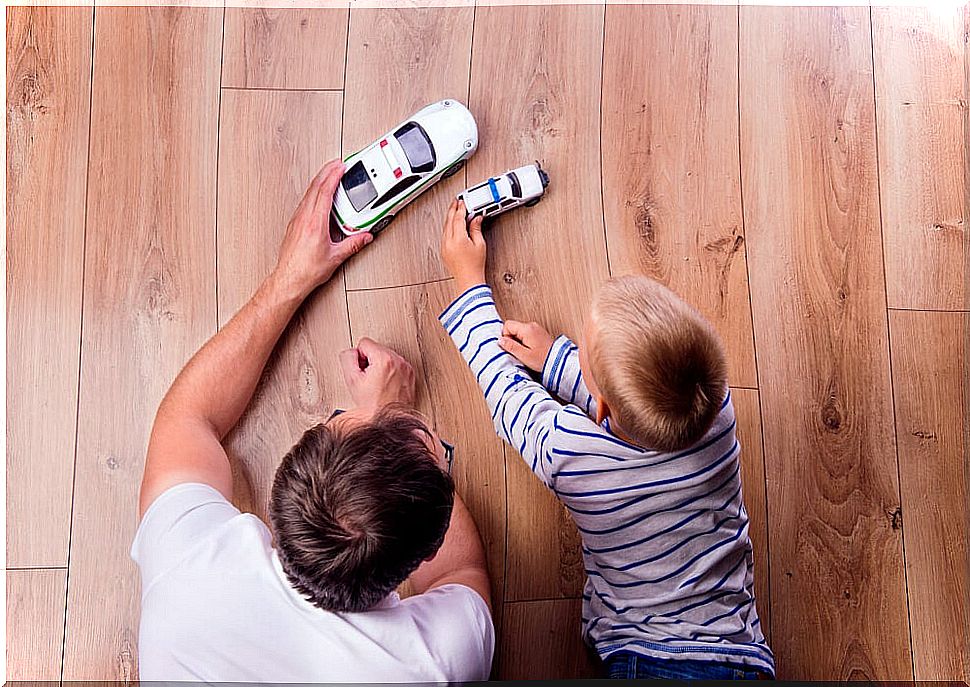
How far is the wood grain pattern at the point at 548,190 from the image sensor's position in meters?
0.77

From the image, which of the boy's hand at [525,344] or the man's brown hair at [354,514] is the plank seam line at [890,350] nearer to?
the boy's hand at [525,344]

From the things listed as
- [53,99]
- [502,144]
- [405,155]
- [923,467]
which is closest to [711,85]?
[502,144]

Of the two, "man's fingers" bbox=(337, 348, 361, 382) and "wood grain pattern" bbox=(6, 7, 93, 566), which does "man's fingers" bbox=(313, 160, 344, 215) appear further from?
"wood grain pattern" bbox=(6, 7, 93, 566)

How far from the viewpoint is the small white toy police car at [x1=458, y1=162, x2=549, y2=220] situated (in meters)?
0.77

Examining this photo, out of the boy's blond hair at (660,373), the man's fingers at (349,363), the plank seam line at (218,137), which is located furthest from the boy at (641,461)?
the plank seam line at (218,137)

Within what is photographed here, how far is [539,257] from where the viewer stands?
2.58 feet

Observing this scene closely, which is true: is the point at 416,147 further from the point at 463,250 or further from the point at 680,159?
the point at 680,159

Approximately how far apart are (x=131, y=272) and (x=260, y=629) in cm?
40

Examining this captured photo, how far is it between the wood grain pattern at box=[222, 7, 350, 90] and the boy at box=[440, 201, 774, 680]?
0.95ft

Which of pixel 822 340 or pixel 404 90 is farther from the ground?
pixel 404 90

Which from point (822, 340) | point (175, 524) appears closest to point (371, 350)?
point (175, 524)

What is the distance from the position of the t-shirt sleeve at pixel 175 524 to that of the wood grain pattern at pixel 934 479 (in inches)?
26.6

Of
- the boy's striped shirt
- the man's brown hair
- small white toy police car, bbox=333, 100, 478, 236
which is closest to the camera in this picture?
the man's brown hair

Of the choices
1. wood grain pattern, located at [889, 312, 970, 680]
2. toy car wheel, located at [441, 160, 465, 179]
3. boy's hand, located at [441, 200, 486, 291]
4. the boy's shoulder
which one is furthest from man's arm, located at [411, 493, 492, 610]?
wood grain pattern, located at [889, 312, 970, 680]
